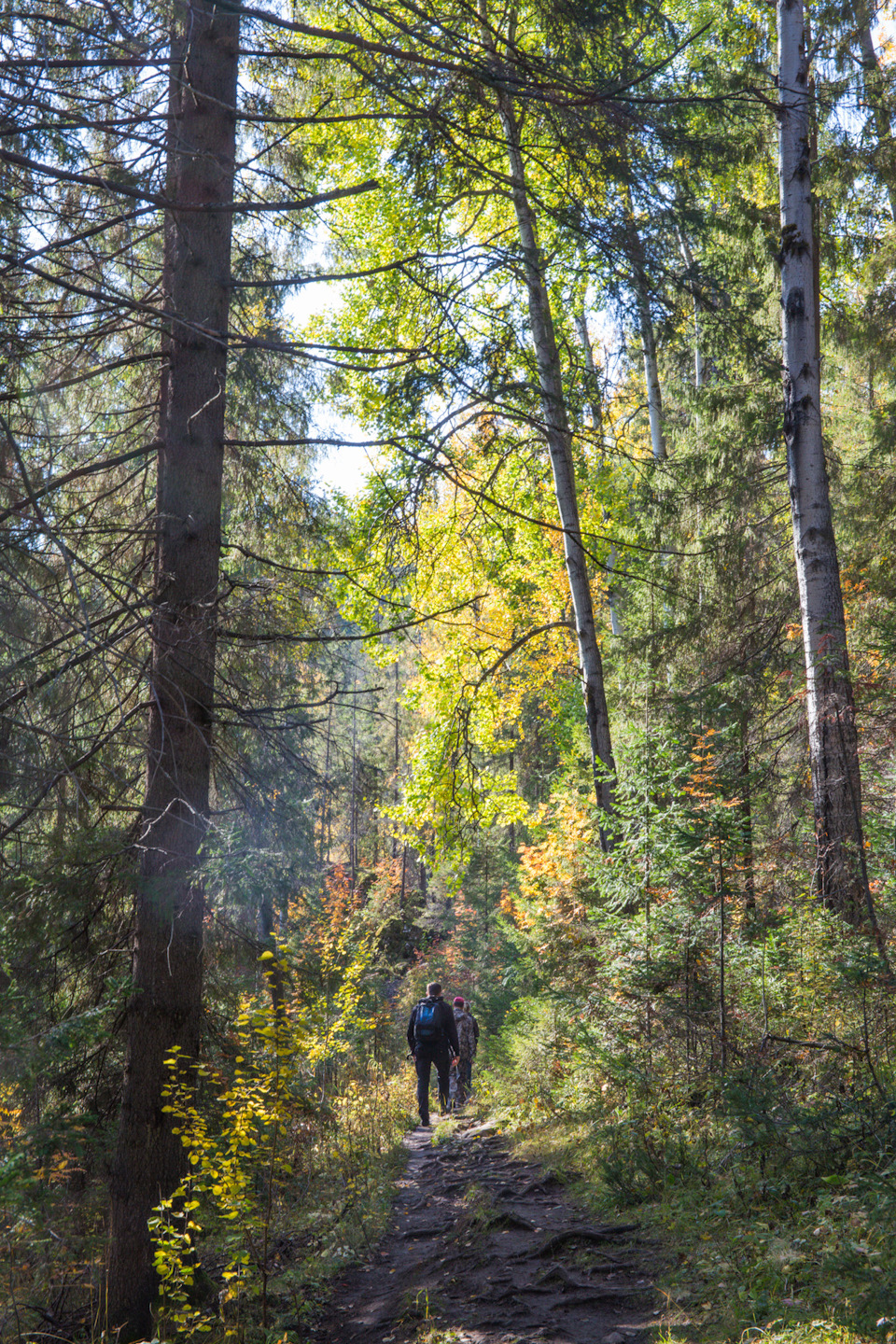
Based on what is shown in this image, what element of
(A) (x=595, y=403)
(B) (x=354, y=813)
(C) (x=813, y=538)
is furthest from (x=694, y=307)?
(B) (x=354, y=813)

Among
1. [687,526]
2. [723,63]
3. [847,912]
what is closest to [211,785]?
[847,912]

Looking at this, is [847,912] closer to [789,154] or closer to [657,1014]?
[657,1014]

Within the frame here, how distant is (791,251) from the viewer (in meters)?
7.61

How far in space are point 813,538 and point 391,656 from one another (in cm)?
530

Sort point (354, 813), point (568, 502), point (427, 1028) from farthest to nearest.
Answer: point (427, 1028)
point (568, 502)
point (354, 813)

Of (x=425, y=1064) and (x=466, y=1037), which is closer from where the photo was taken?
(x=425, y=1064)

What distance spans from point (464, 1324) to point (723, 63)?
12469 mm

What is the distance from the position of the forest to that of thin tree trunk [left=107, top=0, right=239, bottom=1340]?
27 mm

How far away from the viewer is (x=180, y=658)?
195 inches

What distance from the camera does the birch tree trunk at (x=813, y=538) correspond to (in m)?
6.66

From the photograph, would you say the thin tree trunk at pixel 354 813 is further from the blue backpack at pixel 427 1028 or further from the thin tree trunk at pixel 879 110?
the thin tree trunk at pixel 879 110

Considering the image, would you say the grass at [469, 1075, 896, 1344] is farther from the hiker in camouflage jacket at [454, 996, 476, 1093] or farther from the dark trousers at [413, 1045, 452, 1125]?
the hiker in camouflage jacket at [454, 996, 476, 1093]

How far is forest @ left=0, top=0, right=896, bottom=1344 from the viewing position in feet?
13.4

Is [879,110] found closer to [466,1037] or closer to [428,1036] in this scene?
[428,1036]
